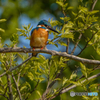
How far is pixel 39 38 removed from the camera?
281cm

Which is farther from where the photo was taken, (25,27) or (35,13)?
(35,13)

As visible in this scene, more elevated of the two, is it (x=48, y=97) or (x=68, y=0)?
(x=68, y=0)

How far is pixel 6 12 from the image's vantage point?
4570mm

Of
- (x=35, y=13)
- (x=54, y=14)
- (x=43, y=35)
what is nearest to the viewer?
(x=43, y=35)

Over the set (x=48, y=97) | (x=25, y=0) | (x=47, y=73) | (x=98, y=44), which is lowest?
(x=48, y=97)

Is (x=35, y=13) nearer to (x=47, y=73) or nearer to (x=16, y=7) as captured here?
(x=16, y=7)

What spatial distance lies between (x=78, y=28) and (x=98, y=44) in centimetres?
35

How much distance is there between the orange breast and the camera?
2.74 metres

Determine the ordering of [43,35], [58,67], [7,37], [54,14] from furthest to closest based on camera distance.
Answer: [54,14], [7,37], [43,35], [58,67]

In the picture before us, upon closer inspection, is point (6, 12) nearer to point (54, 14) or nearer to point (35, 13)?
point (35, 13)

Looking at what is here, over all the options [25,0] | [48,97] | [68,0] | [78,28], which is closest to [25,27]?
[78,28]

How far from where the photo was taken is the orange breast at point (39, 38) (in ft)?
9.00

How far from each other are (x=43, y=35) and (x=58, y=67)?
54cm

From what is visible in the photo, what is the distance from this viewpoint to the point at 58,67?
2.51m
